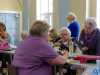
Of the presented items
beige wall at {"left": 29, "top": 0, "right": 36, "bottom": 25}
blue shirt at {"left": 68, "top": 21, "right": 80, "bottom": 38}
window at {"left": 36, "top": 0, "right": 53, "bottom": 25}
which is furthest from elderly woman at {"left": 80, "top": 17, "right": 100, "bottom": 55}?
beige wall at {"left": 29, "top": 0, "right": 36, "bottom": 25}

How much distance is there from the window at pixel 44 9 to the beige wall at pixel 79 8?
1.39 meters

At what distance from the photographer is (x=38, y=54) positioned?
334 cm

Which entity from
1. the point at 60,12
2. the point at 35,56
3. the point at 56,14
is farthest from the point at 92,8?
the point at 35,56

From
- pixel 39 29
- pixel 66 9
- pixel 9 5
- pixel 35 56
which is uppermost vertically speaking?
pixel 9 5

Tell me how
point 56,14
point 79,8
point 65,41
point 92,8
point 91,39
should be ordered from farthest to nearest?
1. point 56,14
2. point 79,8
3. point 92,8
4. point 91,39
5. point 65,41

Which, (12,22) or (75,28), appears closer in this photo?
(75,28)

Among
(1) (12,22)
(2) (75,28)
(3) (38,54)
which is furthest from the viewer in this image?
(1) (12,22)

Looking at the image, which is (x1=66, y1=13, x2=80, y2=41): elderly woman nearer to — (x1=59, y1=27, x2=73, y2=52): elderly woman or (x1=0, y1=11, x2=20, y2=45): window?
(x1=59, y1=27, x2=73, y2=52): elderly woman

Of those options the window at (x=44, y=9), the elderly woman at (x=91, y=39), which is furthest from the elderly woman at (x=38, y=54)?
the window at (x=44, y=9)

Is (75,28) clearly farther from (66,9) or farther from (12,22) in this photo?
(12,22)

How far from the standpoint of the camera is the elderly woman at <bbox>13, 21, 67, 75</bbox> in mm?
3311

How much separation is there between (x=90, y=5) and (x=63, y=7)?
2.72ft

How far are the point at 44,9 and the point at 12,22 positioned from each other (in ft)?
3.50

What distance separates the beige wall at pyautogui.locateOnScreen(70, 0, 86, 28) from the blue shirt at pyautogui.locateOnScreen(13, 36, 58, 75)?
370cm
